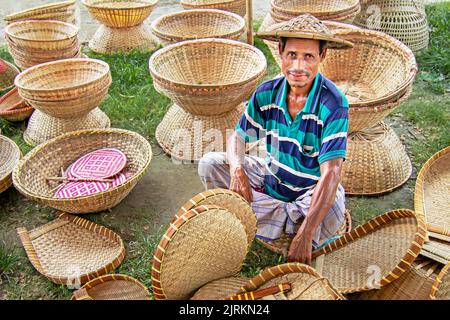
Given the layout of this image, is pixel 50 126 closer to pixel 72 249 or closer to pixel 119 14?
pixel 72 249

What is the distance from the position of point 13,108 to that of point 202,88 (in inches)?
75.5

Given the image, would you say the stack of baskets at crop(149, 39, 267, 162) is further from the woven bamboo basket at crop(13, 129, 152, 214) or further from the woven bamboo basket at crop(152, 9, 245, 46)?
the woven bamboo basket at crop(152, 9, 245, 46)

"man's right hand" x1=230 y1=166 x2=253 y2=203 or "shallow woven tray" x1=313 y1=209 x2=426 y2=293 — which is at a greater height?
"man's right hand" x1=230 y1=166 x2=253 y2=203

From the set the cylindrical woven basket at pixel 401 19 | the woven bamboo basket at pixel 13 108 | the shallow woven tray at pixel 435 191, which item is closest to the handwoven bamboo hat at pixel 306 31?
the shallow woven tray at pixel 435 191

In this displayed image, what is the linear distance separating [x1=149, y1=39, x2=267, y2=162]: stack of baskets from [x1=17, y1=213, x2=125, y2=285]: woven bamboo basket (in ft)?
3.11

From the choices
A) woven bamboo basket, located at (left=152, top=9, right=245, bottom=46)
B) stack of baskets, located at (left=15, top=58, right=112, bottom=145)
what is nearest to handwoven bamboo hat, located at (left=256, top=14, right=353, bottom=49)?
stack of baskets, located at (left=15, top=58, right=112, bottom=145)

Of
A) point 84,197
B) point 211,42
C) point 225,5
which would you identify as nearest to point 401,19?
point 225,5

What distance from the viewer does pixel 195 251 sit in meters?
1.91

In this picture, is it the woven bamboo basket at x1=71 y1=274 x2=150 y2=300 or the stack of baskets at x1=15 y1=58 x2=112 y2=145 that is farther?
the stack of baskets at x1=15 y1=58 x2=112 y2=145

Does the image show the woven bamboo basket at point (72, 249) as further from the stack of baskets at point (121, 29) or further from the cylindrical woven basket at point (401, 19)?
the cylindrical woven basket at point (401, 19)

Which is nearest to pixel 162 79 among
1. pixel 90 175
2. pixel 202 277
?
pixel 90 175

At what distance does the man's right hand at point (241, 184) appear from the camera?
233cm

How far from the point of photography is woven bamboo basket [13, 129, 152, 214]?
2.77m
